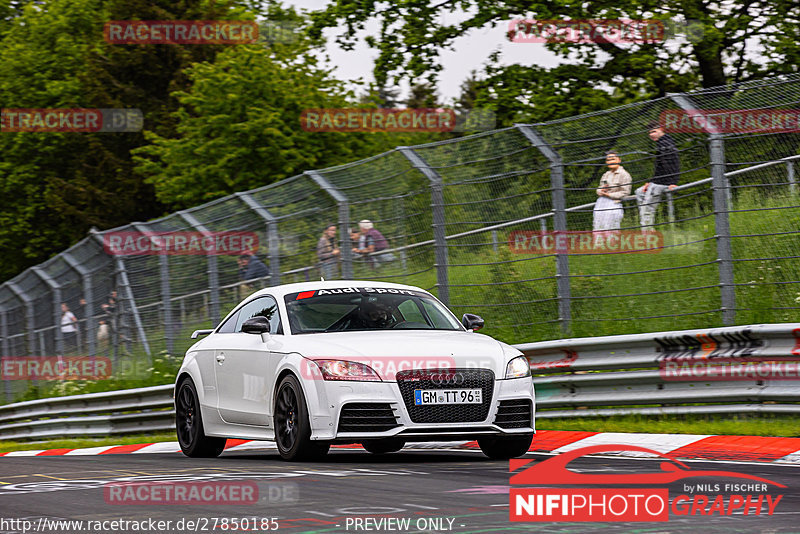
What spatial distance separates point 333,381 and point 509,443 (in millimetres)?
1516

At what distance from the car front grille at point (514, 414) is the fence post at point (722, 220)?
253cm

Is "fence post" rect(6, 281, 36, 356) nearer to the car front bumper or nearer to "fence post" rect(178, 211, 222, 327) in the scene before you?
"fence post" rect(178, 211, 222, 327)

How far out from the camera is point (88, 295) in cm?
2144

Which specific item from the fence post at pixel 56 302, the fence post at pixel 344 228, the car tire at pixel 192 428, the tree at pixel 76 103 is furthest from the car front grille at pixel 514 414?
the tree at pixel 76 103

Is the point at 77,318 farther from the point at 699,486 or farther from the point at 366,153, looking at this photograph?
the point at 366,153

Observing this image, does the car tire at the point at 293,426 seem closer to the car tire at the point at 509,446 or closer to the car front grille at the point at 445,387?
the car front grille at the point at 445,387

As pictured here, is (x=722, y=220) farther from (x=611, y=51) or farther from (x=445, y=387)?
(x=611, y=51)

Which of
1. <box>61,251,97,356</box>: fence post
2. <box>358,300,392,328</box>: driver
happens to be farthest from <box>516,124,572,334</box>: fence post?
→ <box>61,251,97,356</box>: fence post

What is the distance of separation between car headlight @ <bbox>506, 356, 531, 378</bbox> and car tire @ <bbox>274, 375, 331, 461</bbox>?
4.74ft

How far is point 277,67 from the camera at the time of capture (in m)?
42.0

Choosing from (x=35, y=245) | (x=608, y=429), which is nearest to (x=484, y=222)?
(x=608, y=429)

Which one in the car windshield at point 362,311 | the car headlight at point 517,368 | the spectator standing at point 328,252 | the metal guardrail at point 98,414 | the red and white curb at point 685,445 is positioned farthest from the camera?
the metal guardrail at point 98,414

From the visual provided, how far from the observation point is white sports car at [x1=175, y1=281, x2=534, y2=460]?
9.16 metres

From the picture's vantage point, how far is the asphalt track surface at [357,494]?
5.83 metres
